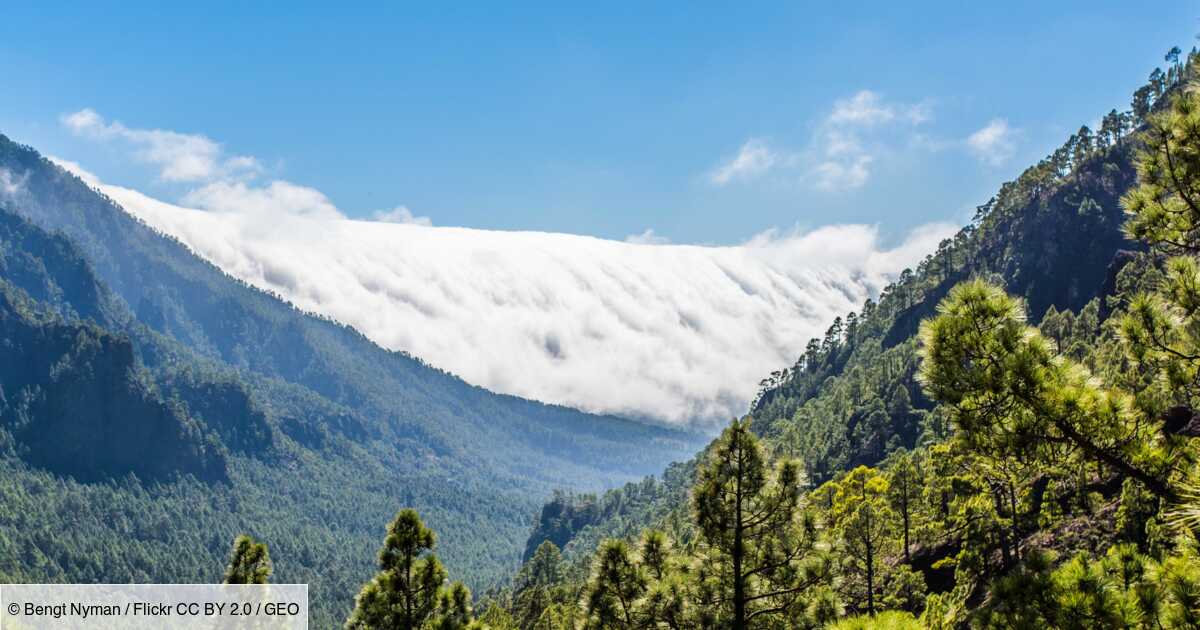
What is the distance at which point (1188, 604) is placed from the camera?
31.4 ft

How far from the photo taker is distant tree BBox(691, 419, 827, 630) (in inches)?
734

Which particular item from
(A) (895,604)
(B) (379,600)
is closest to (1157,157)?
(B) (379,600)

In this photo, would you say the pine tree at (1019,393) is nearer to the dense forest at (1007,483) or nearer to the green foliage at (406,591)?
the dense forest at (1007,483)

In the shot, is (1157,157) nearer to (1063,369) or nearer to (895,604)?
(1063,369)

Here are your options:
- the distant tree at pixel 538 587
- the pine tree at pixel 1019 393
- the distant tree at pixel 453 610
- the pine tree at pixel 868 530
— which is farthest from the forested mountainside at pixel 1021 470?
the distant tree at pixel 538 587

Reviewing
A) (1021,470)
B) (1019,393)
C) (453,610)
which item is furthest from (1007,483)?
(453,610)

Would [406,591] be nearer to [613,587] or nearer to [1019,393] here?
[613,587]

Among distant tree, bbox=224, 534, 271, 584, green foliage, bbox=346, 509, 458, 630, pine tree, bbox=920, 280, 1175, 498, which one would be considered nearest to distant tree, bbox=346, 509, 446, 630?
green foliage, bbox=346, 509, 458, 630

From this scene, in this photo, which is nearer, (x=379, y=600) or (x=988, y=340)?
Result: (x=988, y=340)

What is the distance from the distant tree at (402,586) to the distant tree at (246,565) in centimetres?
701

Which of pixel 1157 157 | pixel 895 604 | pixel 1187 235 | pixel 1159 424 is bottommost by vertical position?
pixel 895 604

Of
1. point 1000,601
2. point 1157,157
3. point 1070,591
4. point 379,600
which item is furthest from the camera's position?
point 379,600

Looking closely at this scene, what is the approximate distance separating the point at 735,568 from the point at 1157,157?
1256cm

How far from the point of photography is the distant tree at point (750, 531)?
18.6m
